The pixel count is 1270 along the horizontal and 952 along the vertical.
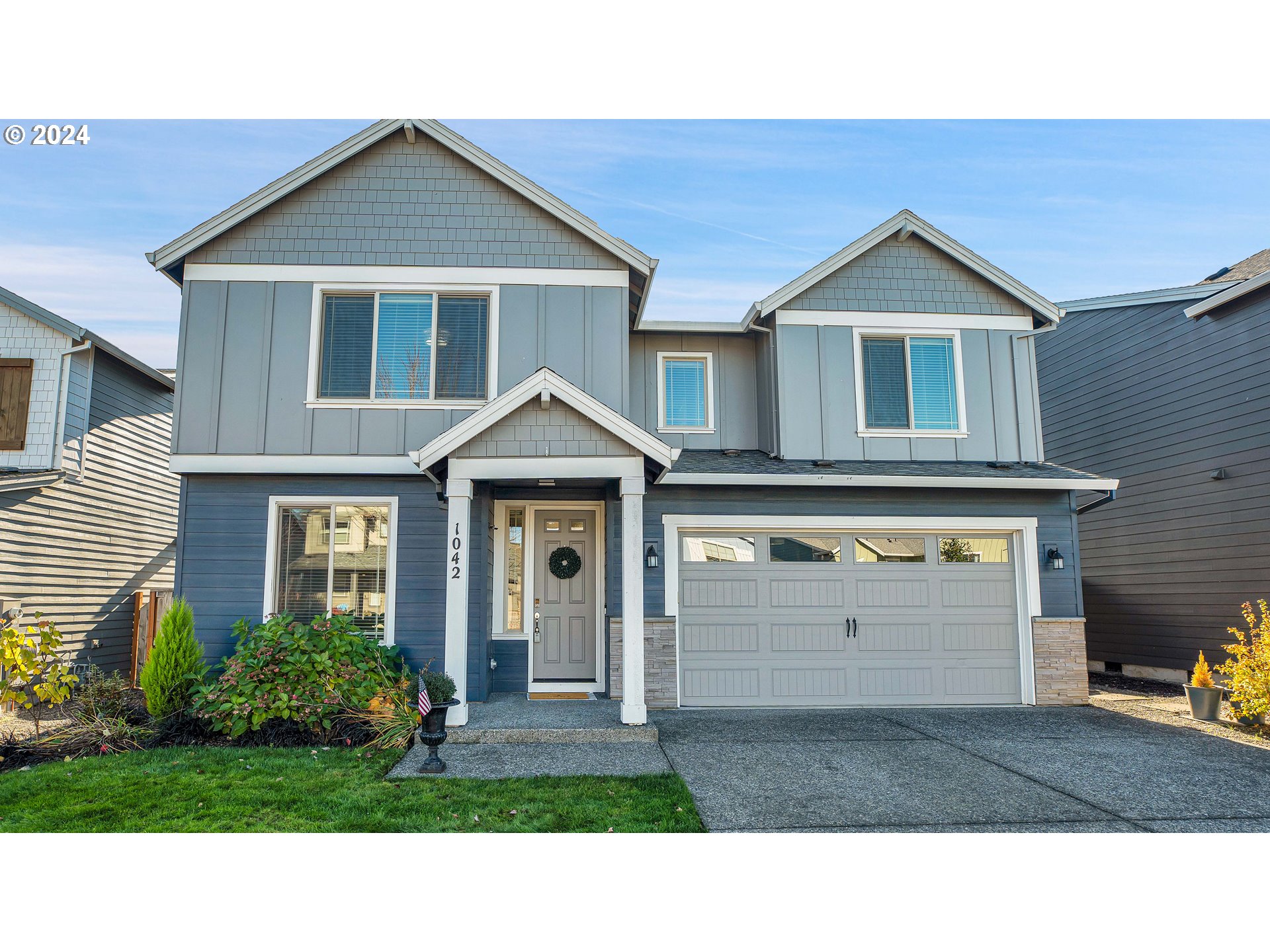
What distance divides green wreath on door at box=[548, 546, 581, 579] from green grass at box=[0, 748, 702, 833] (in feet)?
11.1

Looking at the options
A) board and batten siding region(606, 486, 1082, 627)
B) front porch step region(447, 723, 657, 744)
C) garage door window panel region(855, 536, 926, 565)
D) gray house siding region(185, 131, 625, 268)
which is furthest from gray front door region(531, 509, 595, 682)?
garage door window panel region(855, 536, 926, 565)

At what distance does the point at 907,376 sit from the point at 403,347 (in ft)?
21.3

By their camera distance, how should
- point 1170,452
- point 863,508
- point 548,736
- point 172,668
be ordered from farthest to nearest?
1. point 1170,452
2. point 863,508
3. point 172,668
4. point 548,736

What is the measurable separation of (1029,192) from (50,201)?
13.6 metres

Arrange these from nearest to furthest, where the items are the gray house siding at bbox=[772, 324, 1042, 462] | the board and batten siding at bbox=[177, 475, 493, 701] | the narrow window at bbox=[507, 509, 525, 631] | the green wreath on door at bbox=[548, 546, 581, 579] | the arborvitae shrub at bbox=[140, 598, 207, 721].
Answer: the arborvitae shrub at bbox=[140, 598, 207, 721] → the board and batten siding at bbox=[177, 475, 493, 701] → the narrow window at bbox=[507, 509, 525, 631] → the green wreath on door at bbox=[548, 546, 581, 579] → the gray house siding at bbox=[772, 324, 1042, 462]

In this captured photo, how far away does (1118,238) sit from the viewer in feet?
43.5

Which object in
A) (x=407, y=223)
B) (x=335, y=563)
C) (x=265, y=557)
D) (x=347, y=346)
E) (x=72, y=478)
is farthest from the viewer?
(x=72, y=478)

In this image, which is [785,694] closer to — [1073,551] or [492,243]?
[1073,551]

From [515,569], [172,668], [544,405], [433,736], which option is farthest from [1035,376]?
[172,668]

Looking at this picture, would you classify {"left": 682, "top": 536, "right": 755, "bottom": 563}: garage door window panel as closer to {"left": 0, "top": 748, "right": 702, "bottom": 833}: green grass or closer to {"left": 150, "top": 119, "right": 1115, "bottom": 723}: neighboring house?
{"left": 150, "top": 119, "right": 1115, "bottom": 723}: neighboring house

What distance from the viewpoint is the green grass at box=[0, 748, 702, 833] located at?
520 cm

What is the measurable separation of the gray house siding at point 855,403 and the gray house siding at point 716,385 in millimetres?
763

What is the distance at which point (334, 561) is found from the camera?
29.8ft

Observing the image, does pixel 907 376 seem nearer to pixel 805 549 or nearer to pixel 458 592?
pixel 805 549
